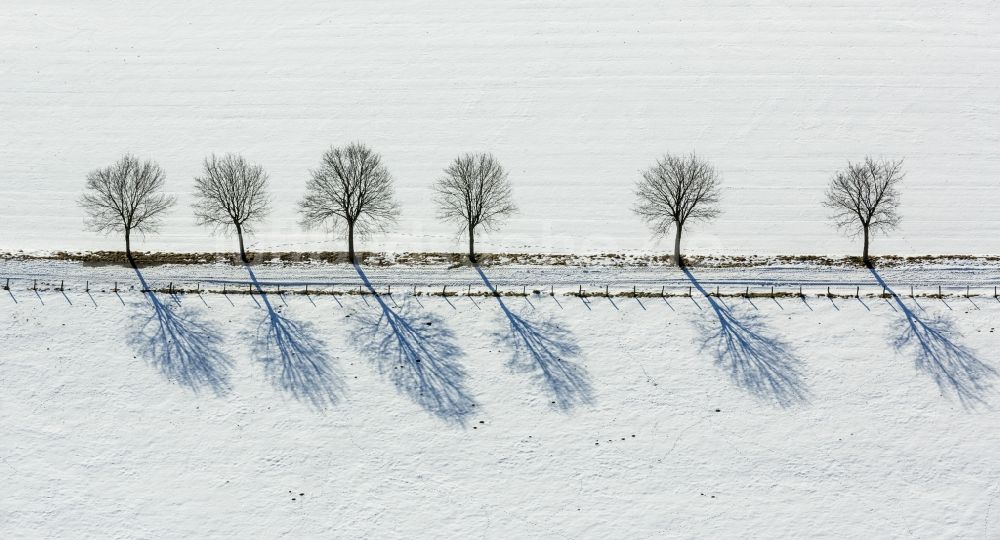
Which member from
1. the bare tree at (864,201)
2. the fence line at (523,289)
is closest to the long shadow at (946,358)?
the fence line at (523,289)

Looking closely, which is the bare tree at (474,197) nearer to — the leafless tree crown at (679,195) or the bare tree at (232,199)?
the leafless tree crown at (679,195)

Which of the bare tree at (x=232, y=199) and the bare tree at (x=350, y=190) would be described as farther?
the bare tree at (x=232, y=199)

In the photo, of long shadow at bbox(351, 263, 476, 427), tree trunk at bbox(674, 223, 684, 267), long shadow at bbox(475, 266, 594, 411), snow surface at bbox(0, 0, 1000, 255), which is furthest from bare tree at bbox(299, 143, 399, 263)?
tree trunk at bbox(674, 223, 684, 267)

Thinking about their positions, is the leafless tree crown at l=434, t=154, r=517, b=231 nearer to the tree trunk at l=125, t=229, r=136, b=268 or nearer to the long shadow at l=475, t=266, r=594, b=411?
the long shadow at l=475, t=266, r=594, b=411

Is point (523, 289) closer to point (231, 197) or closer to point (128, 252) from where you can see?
point (231, 197)

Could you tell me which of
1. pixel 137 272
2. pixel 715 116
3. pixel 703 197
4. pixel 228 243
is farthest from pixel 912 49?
pixel 137 272
